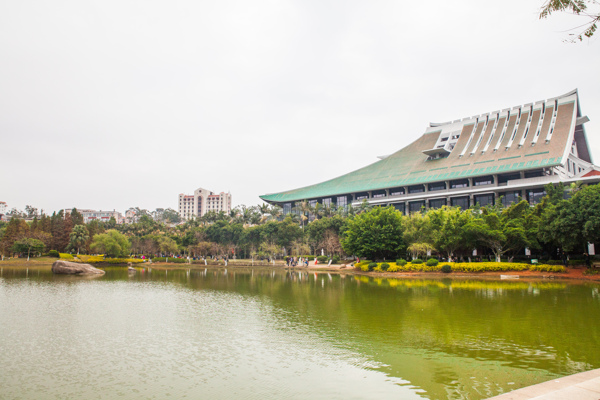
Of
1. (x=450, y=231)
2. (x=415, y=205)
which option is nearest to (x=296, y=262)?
(x=415, y=205)

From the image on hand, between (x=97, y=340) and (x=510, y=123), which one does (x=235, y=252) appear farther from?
(x=97, y=340)

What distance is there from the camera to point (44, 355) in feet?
31.0

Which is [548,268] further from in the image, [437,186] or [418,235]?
[437,186]

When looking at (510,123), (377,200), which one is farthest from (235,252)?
(510,123)

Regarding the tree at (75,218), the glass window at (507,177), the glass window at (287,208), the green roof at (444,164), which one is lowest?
the tree at (75,218)

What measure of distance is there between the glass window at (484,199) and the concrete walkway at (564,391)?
1996 inches

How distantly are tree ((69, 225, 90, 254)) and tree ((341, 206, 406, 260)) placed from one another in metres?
45.1

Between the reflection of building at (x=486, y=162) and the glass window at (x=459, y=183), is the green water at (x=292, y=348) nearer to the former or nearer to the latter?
the reflection of building at (x=486, y=162)

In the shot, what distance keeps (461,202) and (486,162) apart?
6.45 meters

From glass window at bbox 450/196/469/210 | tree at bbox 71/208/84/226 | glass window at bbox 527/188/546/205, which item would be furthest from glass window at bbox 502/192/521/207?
tree at bbox 71/208/84/226

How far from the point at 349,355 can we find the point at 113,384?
5.11 meters

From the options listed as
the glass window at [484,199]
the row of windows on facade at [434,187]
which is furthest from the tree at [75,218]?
the glass window at [484,199]

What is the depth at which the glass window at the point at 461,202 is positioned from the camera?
55678 millimetres

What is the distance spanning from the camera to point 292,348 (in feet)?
33.0
